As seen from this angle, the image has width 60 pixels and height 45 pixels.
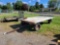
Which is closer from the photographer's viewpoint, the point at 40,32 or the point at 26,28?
the point at 40,32

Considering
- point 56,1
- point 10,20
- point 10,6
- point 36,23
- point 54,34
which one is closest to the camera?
point 54,34

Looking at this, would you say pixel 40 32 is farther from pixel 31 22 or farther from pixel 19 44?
pixel 19 44

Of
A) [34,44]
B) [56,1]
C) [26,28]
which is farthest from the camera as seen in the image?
[56,1]

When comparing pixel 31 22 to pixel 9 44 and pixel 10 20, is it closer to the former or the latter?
pixel 9 44

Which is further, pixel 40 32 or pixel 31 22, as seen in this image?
pixel 31 22

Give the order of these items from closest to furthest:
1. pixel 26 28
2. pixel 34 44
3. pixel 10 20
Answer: pixel 34 44 → pixel 26 28 → pixel 10 20

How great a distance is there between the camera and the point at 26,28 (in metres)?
11.1

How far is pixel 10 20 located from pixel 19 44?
7.78 m

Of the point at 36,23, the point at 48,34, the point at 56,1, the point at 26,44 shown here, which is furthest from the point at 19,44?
the point at 56,1

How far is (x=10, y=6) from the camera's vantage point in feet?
216

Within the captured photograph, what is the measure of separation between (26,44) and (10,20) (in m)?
7.84

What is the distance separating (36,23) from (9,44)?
11.2 feet

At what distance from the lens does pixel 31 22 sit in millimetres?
10438

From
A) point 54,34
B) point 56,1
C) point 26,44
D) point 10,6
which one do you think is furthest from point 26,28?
point 56,1
